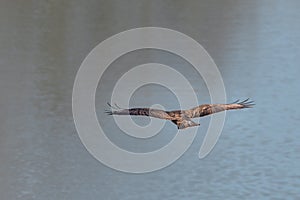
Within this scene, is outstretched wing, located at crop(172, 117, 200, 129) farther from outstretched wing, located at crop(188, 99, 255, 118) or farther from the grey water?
the grey water

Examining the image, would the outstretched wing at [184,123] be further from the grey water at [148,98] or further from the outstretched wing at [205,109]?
the grey water at [148,98]

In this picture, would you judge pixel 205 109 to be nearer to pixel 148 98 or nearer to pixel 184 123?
pixel 184 123

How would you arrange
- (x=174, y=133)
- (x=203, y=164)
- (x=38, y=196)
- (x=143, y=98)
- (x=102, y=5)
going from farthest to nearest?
(x=102, y=5), (x=143, y=98), (x=174, y=133), (x=203, y=164), (x=38, y=196)

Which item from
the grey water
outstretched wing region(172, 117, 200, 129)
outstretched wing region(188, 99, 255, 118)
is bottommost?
outstretched wing region(172, 117, 200, 129)

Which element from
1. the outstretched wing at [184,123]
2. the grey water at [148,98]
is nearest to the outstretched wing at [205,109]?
the outstretched wing at [184,123]

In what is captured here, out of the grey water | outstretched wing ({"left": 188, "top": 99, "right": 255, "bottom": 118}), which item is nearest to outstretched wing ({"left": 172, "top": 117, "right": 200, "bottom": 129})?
outstretched wing ({"left": 188, "top": 99, "right": 255, "bottom": 118})

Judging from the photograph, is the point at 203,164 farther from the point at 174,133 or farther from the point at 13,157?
the point at 13,157

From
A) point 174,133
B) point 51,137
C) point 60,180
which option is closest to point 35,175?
point 60,180

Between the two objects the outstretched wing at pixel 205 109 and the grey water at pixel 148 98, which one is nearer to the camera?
the outstretched wing at pixel 205 109
